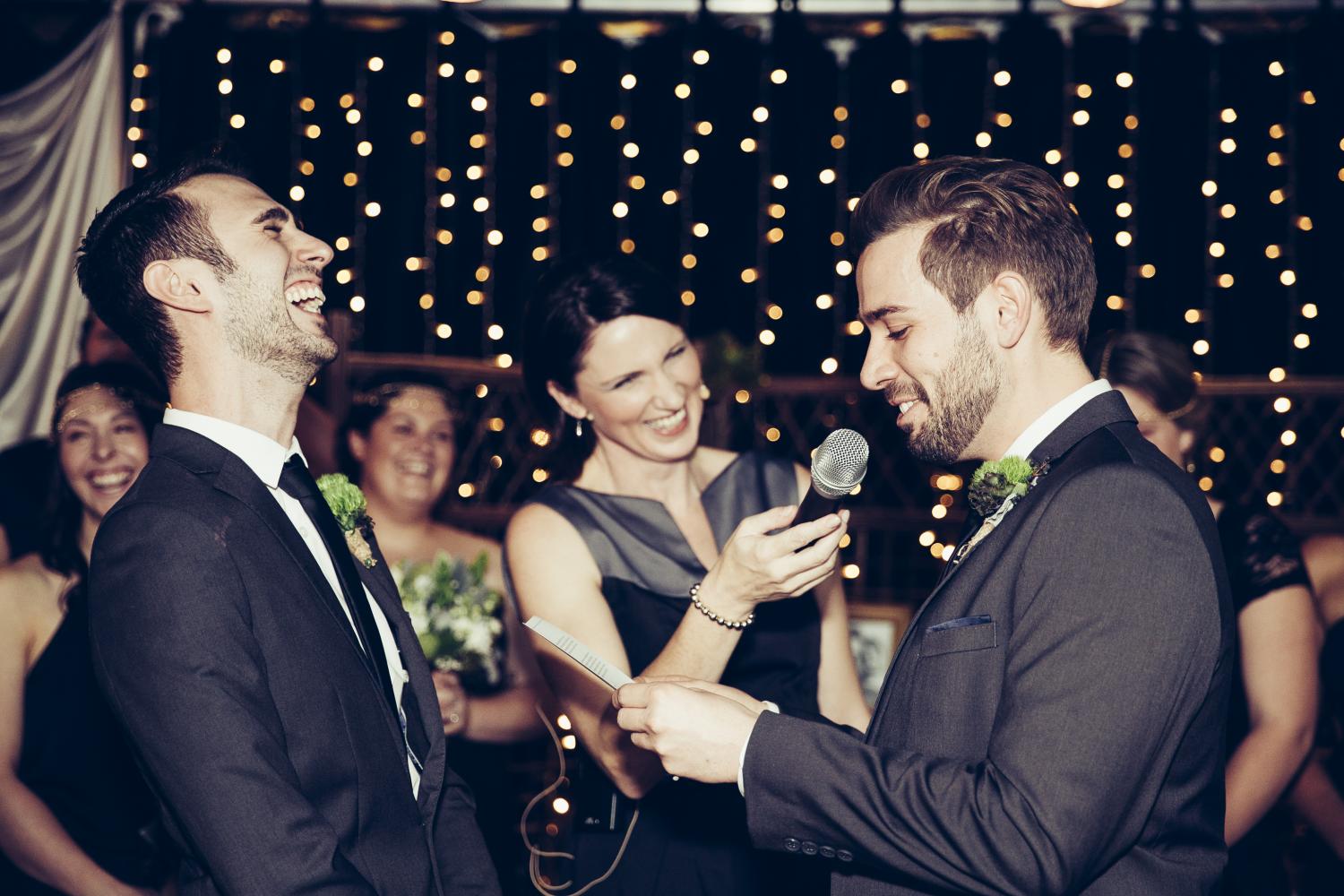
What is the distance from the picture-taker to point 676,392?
2.65 m

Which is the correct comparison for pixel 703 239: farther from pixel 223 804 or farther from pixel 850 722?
pixel 223 804

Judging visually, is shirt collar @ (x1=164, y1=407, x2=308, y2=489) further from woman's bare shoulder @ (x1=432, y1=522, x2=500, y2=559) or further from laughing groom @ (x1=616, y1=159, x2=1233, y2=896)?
woman's bare shoulder @ (x1=432, y1=522, x2=500, y2=559)

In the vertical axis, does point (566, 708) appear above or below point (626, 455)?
below

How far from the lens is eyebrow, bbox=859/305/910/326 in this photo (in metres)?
1.83

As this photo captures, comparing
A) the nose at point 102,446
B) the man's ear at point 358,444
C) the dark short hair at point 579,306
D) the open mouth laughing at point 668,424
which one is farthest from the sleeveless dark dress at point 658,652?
the man's ear at point 358,444

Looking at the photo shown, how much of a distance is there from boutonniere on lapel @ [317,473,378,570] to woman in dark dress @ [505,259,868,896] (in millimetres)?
480

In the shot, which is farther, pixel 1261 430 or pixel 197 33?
pixel 1261 430

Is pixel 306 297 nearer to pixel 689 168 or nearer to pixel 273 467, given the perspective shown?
pixel 273 467

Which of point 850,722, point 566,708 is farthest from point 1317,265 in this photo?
point 566,708

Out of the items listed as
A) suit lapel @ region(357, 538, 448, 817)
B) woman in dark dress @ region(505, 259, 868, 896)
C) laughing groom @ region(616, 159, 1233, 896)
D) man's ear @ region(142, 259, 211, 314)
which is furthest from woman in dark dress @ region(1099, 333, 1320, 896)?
man's ear @ region(142, 259, 211, 314)

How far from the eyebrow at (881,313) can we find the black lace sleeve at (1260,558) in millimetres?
1510

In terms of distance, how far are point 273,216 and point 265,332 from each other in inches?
8.9

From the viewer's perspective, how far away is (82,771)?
311 centimetres

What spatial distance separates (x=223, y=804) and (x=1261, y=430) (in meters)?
6.32
